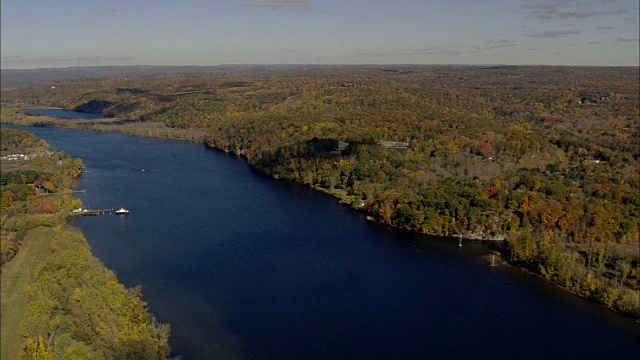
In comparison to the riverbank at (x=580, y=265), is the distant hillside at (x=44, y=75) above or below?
above

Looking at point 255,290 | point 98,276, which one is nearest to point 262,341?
point 255,290

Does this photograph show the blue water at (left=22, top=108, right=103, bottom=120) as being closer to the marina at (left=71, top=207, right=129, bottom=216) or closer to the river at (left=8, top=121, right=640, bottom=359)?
the river at (left=8, top=121, right=640, bottom=359)

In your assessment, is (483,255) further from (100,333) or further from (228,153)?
(228,153)

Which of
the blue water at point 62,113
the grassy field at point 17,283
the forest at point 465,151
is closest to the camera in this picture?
the grassy field at point 17,283

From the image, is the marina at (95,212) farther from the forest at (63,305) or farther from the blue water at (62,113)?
the blue water at (62,113)

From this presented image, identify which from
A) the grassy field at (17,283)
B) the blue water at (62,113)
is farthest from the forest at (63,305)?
the blue water at (62,113)

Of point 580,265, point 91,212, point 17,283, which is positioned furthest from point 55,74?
point 580,265

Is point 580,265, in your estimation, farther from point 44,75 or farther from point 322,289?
point 44,75
